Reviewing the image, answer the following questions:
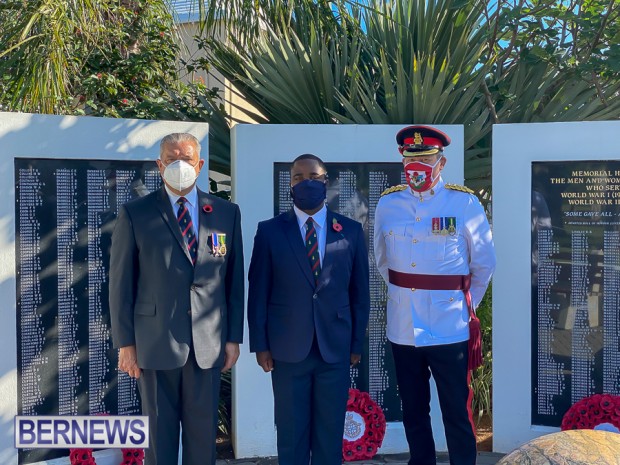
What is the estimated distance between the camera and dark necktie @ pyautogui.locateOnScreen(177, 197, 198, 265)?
3162 mm

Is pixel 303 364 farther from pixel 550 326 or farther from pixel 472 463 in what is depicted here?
pixel 550 326

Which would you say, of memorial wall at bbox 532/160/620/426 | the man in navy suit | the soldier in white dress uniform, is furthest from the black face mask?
memorial wall at bbox 532/160/620/426

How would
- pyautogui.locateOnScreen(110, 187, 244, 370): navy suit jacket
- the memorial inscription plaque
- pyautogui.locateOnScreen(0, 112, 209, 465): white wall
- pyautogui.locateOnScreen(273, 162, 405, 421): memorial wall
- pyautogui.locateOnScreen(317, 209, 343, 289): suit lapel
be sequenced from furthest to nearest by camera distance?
pyautogui.locateOnScreen(273, 162, 405, 421): memorial wall → the memorial inscription plaque → pyautogui.locateOnScreen(0, 112, 209, 465): white wall → pyautogui.locateOnScreen(317, 209, 343, 289): suit lapel → pyautogui.locateOnScreen(110, 187, 244, 370): navy suit jacket

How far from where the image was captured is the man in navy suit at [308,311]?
329 cm

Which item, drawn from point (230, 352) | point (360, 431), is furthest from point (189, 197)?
point (360, 431)

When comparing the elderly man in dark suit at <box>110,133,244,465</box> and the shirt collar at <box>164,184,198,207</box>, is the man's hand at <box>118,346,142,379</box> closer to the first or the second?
the elderly man in dark suit at <box>110,133,244,465</box>

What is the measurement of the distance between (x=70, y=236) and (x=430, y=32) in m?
3.40

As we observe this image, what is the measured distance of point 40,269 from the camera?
3.97 meters

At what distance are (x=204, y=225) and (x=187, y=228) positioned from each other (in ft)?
0.26

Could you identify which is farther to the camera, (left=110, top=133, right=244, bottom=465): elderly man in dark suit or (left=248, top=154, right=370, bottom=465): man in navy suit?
(left=248, top=154, right=370, bottom=465): man in navy suit

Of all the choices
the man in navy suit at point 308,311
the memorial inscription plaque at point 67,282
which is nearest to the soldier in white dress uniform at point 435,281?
the man in navy suit at point 308,311

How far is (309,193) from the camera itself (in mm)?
3279

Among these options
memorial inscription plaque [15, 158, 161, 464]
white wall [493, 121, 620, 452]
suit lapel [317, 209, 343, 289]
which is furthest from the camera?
white wall [493, 121, 620, 452]

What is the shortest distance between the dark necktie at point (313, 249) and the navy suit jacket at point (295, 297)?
23 millimetres
